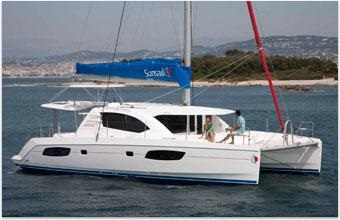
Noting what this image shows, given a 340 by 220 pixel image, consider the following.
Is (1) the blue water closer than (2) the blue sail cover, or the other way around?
(1) the blue water

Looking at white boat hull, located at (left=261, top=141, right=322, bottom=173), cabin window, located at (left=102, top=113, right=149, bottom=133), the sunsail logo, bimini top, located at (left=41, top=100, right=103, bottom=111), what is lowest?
white boat hull, located at (left=261, top=141, right=322, bottom=173)

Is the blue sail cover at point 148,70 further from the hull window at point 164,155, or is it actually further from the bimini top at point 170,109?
the hull window at point 164,155

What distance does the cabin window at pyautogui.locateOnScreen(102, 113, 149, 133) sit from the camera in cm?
1811

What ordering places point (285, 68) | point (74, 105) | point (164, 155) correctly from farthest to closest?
point (285, 68) → point (74, 105) → point (164, 155)

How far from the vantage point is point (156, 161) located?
57.1 ft

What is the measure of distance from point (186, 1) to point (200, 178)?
5.20 m

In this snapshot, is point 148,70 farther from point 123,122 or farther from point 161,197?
point 161,197

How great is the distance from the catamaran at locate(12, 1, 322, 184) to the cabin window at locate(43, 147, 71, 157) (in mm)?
29

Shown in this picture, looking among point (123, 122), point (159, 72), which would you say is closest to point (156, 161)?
point (123, 122)

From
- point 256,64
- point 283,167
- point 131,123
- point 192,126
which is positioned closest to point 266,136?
point 283,167

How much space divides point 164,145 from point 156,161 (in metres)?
0.58

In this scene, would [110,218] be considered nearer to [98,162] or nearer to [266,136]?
[98,162]

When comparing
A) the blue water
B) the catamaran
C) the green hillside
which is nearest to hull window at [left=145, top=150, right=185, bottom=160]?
the catamaran

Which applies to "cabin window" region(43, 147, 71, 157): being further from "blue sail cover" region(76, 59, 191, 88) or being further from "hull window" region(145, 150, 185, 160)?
"blue sail cover" region(76, 59, 191, 88)
